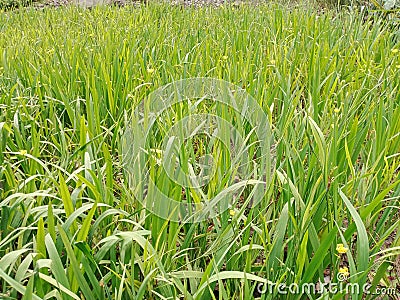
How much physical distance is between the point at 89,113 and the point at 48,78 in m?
0.57

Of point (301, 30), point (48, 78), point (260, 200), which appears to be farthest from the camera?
point (301, 30)

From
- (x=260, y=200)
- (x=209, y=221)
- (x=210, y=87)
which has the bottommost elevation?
(x=209, y=221)

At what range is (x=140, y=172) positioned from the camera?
3.54 feet

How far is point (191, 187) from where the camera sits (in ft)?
3.20

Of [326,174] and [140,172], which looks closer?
[326,174]

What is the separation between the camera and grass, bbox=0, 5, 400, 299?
2.72ft

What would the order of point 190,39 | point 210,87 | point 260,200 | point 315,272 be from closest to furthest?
point 315,272, point 260,200, point 210,87, point 190,39

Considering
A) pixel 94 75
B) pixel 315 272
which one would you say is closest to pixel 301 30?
pixel 94 75

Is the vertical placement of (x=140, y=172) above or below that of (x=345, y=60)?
below

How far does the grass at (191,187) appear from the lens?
2.72 feet

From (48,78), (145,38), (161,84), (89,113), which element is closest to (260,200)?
(89,113)

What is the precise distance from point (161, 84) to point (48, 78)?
512 millimetres

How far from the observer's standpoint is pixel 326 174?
3.09 ft

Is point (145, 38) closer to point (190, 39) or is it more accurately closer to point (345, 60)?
point (190, 39)
